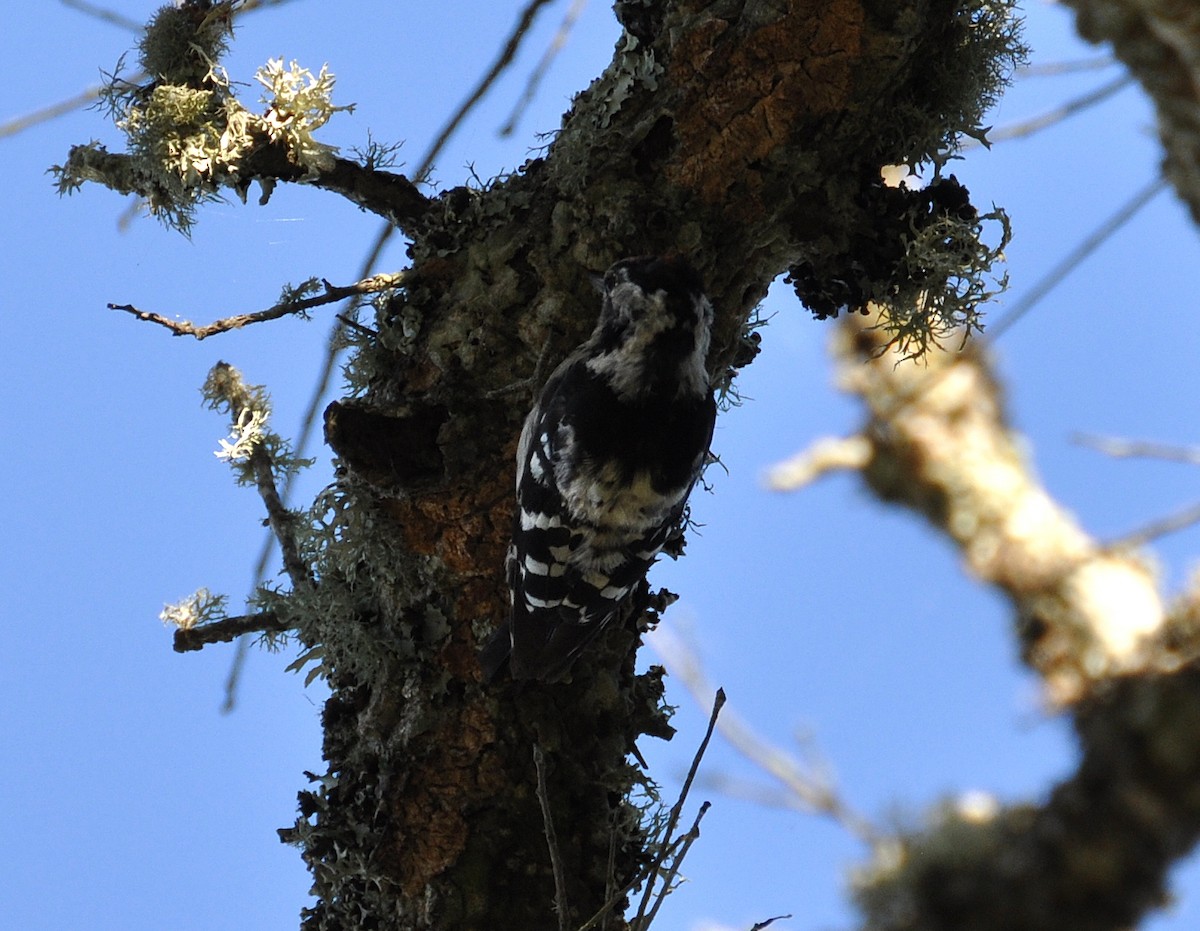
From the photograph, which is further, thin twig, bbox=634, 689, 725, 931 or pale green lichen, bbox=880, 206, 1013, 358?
pale green lichen, bbox=880, 206, 1013, 358

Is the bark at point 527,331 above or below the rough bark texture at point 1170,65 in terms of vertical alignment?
above

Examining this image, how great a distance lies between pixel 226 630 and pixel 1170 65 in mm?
2074

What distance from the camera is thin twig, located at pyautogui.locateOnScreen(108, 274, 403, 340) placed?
2256 millimetres

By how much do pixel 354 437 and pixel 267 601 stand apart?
50 cm

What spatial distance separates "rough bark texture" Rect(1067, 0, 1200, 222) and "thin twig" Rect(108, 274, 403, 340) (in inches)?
70.0

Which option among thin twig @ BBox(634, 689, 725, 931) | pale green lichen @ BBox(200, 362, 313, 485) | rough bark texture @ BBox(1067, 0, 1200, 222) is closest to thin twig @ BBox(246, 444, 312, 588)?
pale green lichen @ BBox(200, 362, 313, 485)

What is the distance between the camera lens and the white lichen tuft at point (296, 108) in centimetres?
255

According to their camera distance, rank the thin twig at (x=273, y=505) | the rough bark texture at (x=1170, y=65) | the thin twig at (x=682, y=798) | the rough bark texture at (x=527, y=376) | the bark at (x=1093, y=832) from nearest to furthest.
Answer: the bark at (x=1093, y=832) < the rough bark texture at (x=1170, y=65) < the thin twig at (x=682, y=798) < the rough bark texture at (x=527, y=376) < the thin twig at (x=273, y=505)

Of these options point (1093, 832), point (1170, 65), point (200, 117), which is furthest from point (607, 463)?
point (1093, 832)

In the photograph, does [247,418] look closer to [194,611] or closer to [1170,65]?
[194,611]

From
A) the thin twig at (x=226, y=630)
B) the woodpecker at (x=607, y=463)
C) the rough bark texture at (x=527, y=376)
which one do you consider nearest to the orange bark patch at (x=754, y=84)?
the rough bark texture at (x=527, y=376)

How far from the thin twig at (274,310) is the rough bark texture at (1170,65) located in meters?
1.78

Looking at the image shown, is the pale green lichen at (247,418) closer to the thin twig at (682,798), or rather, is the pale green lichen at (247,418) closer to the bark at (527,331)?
the bark at (527,331)

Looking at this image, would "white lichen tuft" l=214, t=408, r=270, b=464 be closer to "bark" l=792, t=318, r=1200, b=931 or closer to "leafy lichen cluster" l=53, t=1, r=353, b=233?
"leafy lichen cluster" l=53, t=1, r=353, b=233
